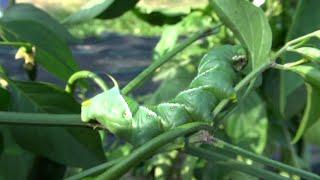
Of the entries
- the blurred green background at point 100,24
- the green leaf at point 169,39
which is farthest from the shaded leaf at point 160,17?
the blurred green background at point 100,24

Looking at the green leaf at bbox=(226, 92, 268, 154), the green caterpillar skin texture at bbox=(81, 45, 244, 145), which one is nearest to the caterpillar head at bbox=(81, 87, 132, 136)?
the green caterpillar skin texture at bbox=(81, 45, 244, 145)

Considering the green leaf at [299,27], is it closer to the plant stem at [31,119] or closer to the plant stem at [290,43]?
the plant stem at [290,43]

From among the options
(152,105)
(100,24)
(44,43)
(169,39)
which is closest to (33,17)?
(44,43)

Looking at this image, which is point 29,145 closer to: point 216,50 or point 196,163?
point 216,50

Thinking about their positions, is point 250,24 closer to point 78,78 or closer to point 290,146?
point 78,78

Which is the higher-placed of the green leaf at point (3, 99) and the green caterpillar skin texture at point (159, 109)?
the green leaf at point (3, 99)

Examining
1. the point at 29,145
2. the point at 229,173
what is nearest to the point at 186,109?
the point at 29,145
